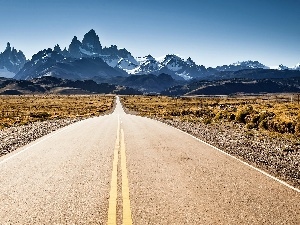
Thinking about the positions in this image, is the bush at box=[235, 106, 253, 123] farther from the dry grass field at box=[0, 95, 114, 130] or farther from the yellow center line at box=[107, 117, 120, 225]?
the yellow center line at box=[107, 117, 120, 225]

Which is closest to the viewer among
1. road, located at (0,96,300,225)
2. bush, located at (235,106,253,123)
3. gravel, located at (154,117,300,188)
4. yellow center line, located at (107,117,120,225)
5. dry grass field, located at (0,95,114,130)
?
yellow center line, located at (107,117,120,225)

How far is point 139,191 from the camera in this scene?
321 inches

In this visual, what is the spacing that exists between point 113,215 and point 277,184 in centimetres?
501

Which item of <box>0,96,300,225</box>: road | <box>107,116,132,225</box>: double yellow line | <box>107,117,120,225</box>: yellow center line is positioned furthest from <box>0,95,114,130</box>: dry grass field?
<box>107,117,120,225</box>: yellow center line

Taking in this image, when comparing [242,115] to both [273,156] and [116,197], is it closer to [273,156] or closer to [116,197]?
[273,156]

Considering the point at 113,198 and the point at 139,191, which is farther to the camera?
the point at 139,191

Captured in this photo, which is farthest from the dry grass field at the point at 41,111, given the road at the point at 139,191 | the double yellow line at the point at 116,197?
the double yellow line at the point at 116,197

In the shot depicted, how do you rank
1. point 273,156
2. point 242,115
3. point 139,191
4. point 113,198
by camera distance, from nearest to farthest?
point 113,198 → point 139,191 → point 273,156 → point 242,115

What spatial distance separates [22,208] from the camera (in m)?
6.91

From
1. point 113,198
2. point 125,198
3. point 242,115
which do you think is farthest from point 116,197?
point 242,115

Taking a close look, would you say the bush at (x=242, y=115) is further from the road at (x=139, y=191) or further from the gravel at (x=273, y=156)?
the road at (x=139, y=191)

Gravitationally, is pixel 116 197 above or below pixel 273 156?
above

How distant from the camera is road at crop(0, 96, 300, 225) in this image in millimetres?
6457

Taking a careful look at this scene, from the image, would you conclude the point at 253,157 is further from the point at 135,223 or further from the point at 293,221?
the point at 135,223
